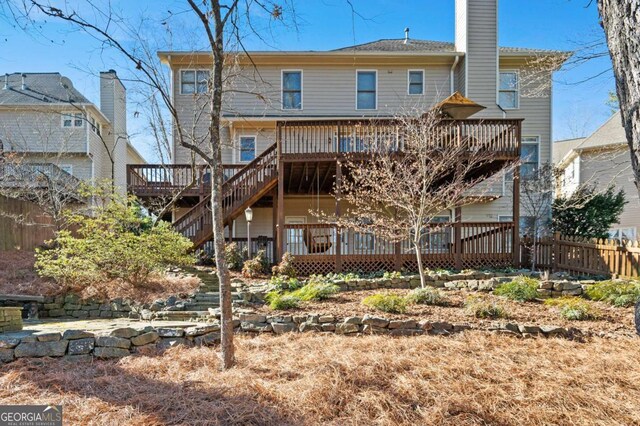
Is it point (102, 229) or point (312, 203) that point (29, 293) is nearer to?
point (102, 229)

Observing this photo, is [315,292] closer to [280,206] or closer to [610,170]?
[280,206]

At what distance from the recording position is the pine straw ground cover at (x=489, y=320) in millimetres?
5332

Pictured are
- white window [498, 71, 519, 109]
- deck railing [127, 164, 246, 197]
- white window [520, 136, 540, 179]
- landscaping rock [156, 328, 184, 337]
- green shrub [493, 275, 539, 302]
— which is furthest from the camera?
white window [498, 71, 519, 109]

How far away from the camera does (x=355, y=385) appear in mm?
3400

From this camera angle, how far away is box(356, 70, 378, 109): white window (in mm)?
14258

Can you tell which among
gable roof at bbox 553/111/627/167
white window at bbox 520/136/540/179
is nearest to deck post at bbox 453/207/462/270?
white window at bbox 520/136/540/179

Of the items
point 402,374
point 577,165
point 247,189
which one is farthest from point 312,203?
point 577,165

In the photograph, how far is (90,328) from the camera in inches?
221

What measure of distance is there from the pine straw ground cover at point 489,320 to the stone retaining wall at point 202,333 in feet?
0.96

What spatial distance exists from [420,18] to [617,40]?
7713mm

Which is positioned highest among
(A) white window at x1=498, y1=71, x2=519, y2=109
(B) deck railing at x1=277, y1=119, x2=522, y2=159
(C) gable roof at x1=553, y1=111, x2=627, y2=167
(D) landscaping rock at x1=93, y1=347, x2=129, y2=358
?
(A) white window at x1=498, y1=71, x2=519, y2=109

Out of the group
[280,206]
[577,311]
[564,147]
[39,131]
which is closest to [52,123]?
[39,131]

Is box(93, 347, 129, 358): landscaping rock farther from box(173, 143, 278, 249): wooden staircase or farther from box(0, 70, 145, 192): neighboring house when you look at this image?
box(0, 70, 145, 192): neighboring house

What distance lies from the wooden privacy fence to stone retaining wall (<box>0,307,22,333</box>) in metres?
11.6
